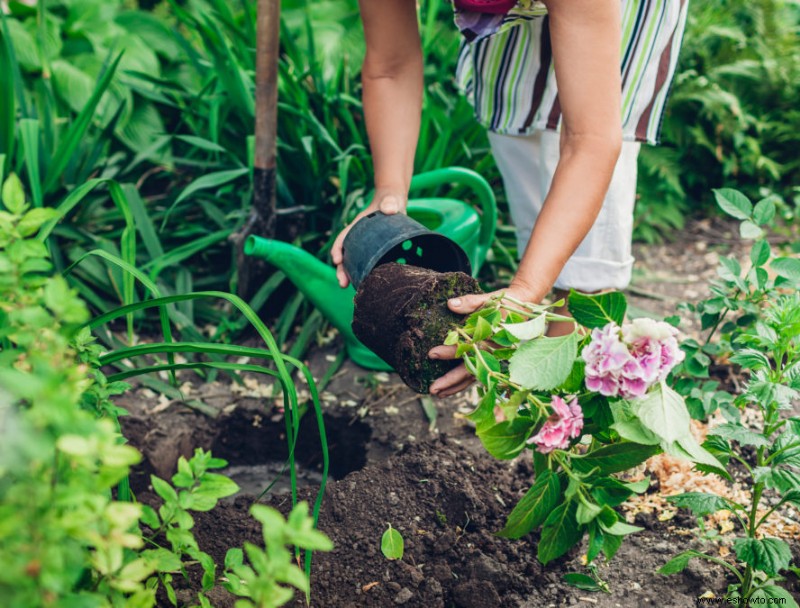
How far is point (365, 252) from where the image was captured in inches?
58.0

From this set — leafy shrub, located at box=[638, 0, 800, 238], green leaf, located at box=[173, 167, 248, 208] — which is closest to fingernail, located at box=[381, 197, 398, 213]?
green leaf, located at box=[173, 167, 248, 208]

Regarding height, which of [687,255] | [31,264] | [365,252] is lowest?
[687,255]

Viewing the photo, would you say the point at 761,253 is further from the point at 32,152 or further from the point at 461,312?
the point at 32,152

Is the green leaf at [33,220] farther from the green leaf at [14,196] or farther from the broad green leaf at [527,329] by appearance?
the broad green leaf at [527,329]

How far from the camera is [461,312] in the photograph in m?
1.29

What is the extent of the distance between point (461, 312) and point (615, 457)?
342 mm

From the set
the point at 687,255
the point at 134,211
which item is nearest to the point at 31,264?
the point at 134,211

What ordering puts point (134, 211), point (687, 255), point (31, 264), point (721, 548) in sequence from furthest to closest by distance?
Answer: 1. point (687, 255)
2. point (134, 211)
3. point (721, 548)
4. point (31, 264)

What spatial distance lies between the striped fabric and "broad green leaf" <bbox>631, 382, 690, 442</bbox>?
2.92 ft

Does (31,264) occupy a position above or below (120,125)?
above

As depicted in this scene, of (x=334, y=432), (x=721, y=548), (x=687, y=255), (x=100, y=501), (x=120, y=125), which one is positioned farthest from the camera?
(x=687, y=255)

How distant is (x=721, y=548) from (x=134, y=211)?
1.80 meters

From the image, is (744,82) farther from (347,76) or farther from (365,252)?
(365,252)

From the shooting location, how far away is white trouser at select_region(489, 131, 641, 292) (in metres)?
1.86
